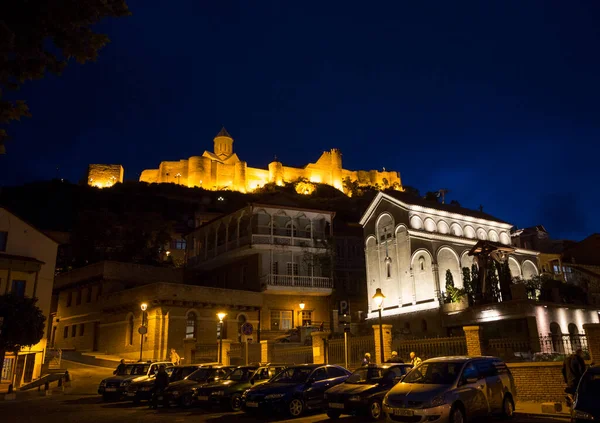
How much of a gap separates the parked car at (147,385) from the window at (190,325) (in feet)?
47.6

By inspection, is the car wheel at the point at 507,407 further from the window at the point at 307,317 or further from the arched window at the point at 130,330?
the window at the point at 307,317

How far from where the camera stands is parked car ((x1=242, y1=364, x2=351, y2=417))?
14.4 m

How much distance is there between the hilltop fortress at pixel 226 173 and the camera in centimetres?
10969

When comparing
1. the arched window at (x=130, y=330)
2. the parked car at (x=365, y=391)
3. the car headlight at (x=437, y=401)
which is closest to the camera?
the car headlight at (x=437, y=401)

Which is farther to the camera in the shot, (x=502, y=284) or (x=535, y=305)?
(x=502, y=284)

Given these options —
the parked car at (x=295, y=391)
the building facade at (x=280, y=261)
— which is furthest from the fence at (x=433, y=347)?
the building facade at (x=280, y=261)

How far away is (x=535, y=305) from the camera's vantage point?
84.8 ft

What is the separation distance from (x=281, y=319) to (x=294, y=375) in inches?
965

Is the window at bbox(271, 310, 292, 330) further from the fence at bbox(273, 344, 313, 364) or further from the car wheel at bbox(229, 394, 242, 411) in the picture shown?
the car wheel at bbox(229, 394, 242, 411)

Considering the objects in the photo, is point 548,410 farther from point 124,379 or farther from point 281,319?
point 281,319

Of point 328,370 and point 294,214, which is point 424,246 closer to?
point 294,214

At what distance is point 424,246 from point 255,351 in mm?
13005

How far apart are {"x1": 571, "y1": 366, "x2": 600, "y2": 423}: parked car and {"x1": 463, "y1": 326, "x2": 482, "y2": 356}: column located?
716 cm

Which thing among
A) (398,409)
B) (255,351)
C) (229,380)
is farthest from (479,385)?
(255,351)
